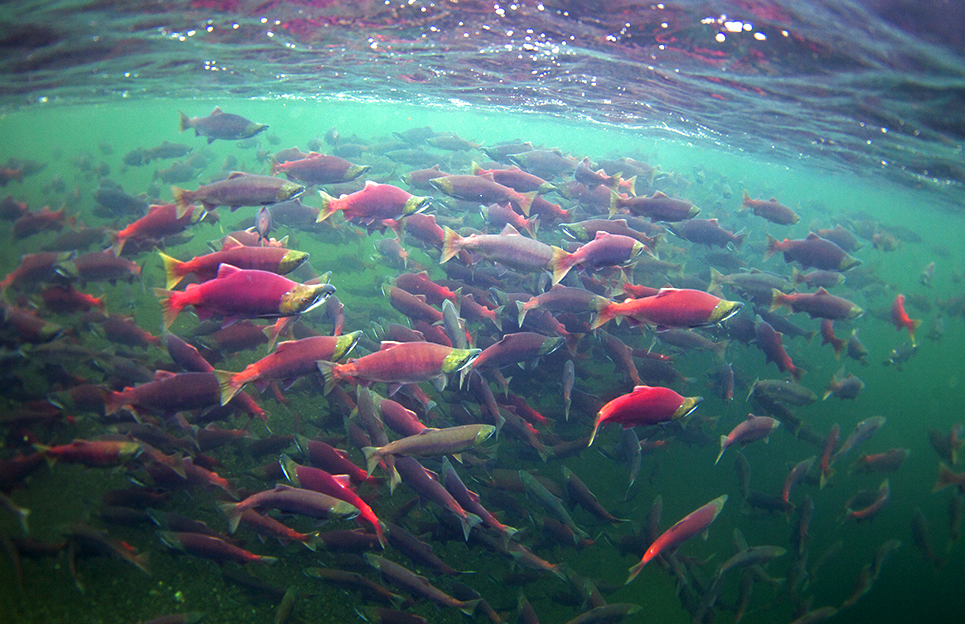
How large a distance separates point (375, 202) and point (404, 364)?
3167mm

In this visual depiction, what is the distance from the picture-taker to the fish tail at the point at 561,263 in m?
5.76

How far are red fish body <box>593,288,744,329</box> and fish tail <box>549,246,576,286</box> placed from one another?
1.24 meters

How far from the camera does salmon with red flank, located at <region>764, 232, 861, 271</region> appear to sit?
346 inches

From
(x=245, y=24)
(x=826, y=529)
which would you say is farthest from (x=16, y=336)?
(x=826, y=529)

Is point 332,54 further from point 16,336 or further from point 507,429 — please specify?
point 507,429

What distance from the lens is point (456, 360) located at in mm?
4531

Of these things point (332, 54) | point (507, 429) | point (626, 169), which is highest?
point (332, 54)

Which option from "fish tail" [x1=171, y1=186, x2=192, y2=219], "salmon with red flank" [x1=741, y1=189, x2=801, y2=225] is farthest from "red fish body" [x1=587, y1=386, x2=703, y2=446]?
"salmon with red flank" [x1=741, y1=189, x2=801, y2=225]

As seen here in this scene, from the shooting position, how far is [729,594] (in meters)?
8.20

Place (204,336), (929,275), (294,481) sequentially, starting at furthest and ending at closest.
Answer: (929,275) < (204,336) < (294,481)

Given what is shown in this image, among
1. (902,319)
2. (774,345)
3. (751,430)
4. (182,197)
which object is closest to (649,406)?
(751,430)

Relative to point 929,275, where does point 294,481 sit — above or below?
above

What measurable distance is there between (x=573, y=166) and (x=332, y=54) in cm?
1112

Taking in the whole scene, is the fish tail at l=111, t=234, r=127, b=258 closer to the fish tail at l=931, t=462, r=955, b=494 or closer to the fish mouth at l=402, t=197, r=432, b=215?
the fish mouth at l=402, t=197, r=432, b=215
